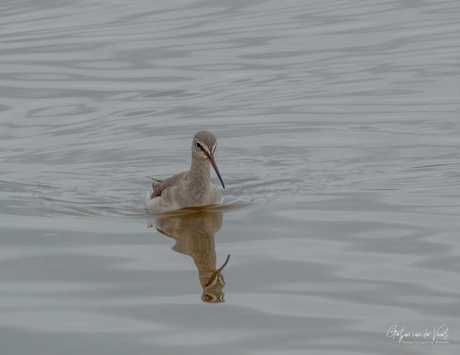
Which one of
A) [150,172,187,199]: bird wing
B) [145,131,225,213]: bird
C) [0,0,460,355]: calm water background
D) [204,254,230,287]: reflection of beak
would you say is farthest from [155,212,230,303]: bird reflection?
[150,172,187,199]: bird wing

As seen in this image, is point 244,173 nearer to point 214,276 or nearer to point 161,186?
point 161,186

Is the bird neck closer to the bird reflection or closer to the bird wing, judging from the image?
the bird wing

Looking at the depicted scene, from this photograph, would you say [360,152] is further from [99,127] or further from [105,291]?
[105,291]

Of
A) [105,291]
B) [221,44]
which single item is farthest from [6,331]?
[221,44]

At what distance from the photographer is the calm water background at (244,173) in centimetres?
732

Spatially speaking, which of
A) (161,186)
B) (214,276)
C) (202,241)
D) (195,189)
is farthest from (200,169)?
(214,276)

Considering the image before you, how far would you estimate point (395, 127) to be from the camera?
14805 mm

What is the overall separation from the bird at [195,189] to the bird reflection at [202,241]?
316mm

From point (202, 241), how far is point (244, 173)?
345 cm

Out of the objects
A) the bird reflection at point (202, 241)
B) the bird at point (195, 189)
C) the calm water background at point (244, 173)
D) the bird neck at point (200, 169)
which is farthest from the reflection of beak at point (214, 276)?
the bird neck at point (200, 169)

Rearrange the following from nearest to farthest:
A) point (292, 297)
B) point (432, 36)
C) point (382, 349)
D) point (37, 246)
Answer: point (382, 349) < point (292, 297) < point (37, 246) < point (432, 36)

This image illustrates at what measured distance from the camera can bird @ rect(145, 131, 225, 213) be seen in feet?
37.2

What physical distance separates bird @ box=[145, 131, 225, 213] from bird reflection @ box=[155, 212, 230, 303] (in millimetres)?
316

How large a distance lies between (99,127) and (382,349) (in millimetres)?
10232
